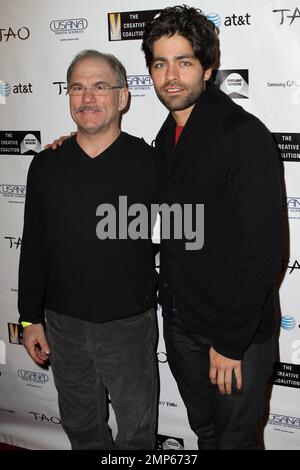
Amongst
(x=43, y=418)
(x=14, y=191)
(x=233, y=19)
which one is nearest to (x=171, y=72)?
(x=233, y=19)

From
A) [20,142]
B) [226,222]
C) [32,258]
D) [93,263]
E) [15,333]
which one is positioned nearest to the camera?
[226,222]

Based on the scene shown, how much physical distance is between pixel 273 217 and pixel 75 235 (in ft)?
2.36

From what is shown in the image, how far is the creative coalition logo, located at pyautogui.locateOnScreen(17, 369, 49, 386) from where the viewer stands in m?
2.67

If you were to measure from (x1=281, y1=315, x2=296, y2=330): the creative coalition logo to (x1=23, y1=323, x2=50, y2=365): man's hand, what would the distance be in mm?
1041

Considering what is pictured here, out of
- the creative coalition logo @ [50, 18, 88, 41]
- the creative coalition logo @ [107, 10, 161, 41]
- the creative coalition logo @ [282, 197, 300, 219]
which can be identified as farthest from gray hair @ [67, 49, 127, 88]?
the creative coalition logo @ [282, 197, 300, 219]

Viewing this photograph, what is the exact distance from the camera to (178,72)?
5.03ft

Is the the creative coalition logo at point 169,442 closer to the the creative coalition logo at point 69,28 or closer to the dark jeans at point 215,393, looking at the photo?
the dark jeans at point 215,393

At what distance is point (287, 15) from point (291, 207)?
0.77 metres

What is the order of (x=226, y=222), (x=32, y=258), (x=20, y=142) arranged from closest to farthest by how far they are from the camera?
(x=226, y=222)
(x=32, y=258)
(x=20, y=142)

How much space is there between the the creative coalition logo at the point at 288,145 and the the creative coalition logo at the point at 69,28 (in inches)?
40.2

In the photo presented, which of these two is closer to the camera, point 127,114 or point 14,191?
point 127,114

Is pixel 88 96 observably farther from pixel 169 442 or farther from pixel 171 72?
pixel 169 442

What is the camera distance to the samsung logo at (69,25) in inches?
88.0
